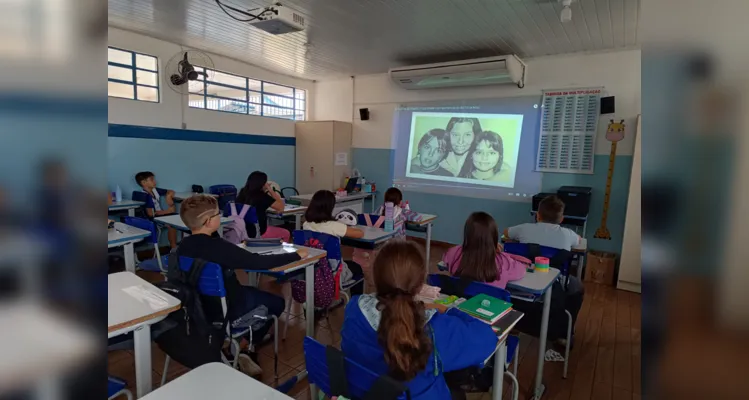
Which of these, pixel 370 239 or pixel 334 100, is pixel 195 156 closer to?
pixel 334 100

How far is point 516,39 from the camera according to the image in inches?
172

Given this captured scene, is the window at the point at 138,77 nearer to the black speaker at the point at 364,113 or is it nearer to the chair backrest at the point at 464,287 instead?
the black speaker at the point at 364,113

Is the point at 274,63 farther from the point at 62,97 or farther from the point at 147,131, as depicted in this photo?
the point at 62,97

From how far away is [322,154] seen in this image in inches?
255

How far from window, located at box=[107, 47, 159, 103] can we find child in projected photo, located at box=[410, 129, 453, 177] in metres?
3.66

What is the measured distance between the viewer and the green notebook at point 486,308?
157cm

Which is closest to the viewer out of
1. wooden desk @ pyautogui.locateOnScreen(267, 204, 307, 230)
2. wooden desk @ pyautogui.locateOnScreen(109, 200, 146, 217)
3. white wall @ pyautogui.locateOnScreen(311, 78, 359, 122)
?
wooden desk @ pyautogui.locateOnScreen(109, 200, 146, 217)

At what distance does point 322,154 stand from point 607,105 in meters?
4.05

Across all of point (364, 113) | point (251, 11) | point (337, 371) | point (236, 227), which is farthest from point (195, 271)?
point (364, 113)

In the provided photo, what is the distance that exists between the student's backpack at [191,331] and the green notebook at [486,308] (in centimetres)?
116

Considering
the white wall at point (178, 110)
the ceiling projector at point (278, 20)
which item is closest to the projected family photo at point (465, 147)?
the white wall at point (178, 110)

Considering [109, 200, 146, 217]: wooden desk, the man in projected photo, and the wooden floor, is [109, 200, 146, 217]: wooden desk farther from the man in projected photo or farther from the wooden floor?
the man in projected photo

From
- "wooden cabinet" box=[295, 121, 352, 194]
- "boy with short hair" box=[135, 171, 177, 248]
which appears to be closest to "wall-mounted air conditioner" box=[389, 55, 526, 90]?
"wooden cabinet" box=[295, 121, 352, 194]

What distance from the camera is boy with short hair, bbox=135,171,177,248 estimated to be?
4.49 meters
